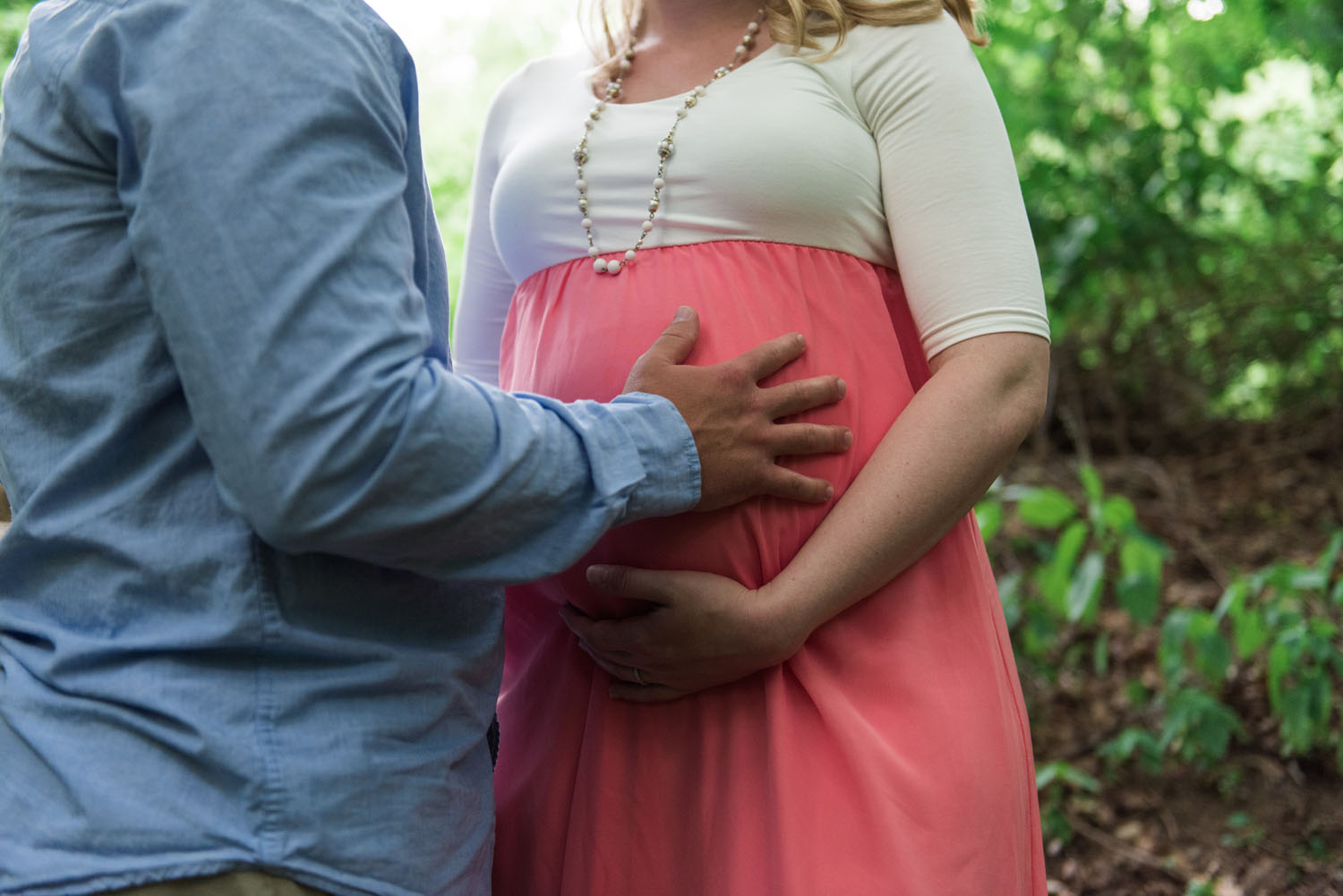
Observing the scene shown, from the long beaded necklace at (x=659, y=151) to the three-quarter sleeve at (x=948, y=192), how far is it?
0.17 metres

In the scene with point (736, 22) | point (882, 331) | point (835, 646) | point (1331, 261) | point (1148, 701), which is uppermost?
point (736, 22)

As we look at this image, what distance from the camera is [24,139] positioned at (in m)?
0.91

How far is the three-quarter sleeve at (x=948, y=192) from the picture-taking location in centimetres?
119

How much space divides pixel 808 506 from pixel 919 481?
0.39ft

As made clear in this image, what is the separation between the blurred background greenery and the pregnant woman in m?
1.53

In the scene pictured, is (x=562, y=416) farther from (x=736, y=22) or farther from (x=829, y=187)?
(x=736, y=22)

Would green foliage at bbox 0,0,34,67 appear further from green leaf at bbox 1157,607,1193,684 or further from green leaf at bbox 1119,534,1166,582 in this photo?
green leaf at bbox 1157,607,1193,684

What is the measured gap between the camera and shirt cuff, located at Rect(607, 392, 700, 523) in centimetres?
103

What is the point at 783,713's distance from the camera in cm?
117

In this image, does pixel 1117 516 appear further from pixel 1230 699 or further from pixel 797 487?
pixel 797 487

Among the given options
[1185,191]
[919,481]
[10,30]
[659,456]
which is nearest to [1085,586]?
[919,481]

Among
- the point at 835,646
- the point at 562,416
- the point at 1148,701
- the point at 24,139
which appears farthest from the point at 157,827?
the point at 1148,701

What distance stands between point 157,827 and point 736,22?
3.53 ft

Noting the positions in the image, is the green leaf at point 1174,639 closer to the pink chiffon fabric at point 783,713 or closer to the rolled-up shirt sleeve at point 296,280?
the pink chiffon fabric at point 783,713
